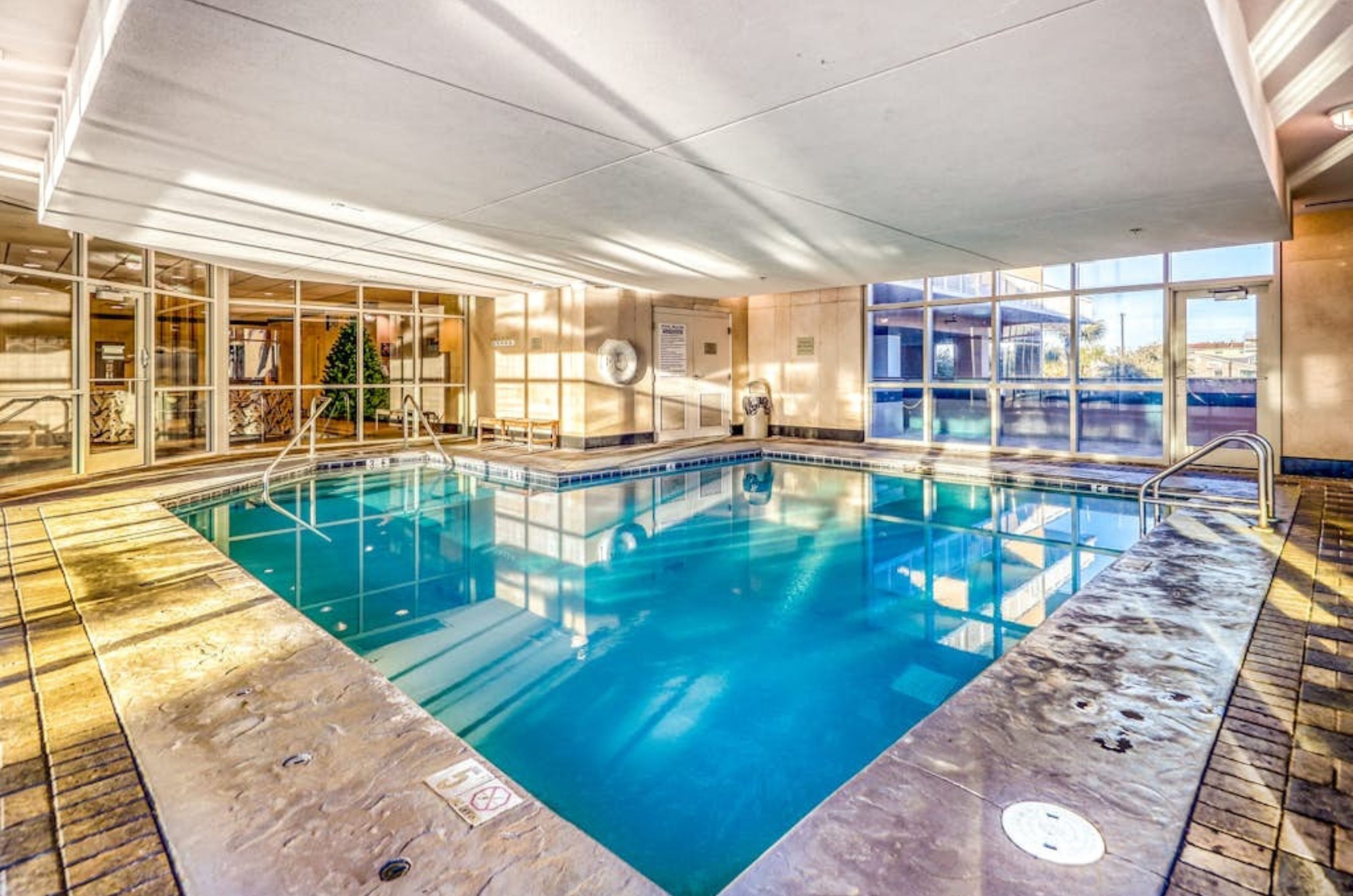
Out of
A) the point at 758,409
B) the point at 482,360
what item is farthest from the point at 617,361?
the point at 482,360

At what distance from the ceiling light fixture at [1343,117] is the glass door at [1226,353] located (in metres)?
2.55

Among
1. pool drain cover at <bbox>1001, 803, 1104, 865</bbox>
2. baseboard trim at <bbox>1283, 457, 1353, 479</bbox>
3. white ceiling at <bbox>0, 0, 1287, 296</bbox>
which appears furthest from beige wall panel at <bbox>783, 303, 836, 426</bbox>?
pool drain cover at <bbox>1001, 803, 1104, 865</bbox>

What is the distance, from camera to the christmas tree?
9672 mm

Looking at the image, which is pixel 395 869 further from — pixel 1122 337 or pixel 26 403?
pixel 1122 337

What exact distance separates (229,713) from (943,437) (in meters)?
10.2

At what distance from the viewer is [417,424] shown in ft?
34.7

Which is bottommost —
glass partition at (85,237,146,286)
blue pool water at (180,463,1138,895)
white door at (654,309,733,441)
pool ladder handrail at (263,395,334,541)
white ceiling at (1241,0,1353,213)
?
blue pool water at (180,463,1138,895)

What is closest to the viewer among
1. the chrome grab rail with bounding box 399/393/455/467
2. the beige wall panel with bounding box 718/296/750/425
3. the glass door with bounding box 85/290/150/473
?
the glass door with bounding box 85/290/150/473

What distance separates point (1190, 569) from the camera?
3.54 m

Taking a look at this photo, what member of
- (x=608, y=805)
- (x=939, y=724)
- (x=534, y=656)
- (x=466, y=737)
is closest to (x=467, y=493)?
(x=534, y=656)

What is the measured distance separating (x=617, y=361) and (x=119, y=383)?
554 cm

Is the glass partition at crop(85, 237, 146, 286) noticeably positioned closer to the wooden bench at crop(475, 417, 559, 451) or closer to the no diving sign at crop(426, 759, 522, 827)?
the wooden bench at crop(475, 417, 559, 451)

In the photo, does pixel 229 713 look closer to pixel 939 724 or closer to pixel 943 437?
pixel 939 724

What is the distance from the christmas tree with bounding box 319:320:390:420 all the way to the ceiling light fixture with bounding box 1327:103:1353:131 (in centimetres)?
1028
